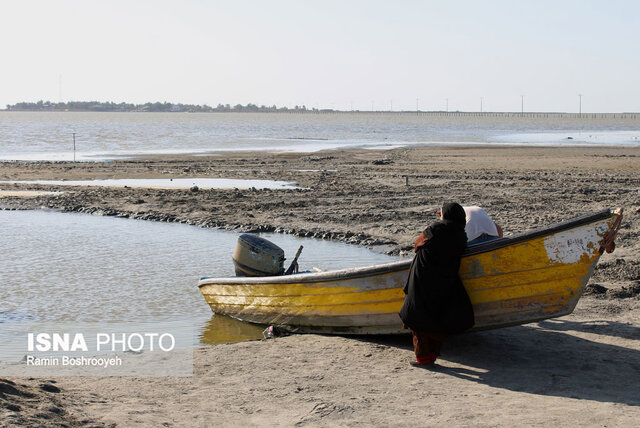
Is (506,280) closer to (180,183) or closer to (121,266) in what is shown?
(121,266)

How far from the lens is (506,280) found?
6.84 m

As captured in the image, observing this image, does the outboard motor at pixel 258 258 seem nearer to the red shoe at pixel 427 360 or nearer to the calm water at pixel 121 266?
the calm water at pixel 121 266

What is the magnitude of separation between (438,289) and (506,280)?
2.11ft

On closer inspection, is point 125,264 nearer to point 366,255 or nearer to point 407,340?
point 366,255

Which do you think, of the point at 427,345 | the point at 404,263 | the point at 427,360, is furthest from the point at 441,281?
the point at 427,360

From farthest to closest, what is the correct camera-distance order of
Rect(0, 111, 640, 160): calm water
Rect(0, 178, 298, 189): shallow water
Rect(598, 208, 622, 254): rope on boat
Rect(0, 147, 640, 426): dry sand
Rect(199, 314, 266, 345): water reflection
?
Rect(0, 111, 640, 160): calm water, Rect(0, 178, 298, 189): shallow water, Rect(199, 314, 266, 345): water reflection, Rect(598, 208, 622, 254): rope on boat, Rect(0, 147, 640, 426): dry sand

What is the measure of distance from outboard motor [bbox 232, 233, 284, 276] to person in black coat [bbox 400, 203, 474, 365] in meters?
2.82

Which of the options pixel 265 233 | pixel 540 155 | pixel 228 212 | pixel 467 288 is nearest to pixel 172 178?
pixel 228 212

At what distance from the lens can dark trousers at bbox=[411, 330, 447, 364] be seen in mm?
6766

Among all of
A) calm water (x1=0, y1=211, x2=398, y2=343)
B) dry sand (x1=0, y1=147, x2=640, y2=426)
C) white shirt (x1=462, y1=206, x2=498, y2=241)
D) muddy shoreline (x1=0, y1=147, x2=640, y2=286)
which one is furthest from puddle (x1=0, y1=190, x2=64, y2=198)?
white shirt (x1=462, y1=206, x2=498, y2=241)

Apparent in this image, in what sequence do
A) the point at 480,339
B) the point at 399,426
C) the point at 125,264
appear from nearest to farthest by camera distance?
the point at 399,426
the point at 480,339
the point at 125,264

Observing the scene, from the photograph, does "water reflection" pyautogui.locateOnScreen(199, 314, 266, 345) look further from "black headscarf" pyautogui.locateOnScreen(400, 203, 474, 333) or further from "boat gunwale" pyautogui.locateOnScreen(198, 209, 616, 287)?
"black headscarf" pyautogui.locateOnScreen(400, 203, 474, 333)

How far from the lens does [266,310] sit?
8.75m

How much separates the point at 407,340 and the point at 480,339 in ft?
2.41
